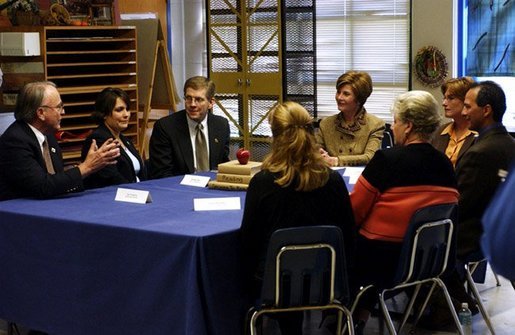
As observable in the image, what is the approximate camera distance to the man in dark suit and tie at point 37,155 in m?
4.35

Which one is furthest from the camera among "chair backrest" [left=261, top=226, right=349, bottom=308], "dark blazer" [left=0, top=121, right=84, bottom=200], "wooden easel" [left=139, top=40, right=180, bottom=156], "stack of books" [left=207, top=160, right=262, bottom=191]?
"wooden easel" [left=139, top=40, right=180, bottom=156]

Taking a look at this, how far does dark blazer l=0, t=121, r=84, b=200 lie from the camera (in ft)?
14.2

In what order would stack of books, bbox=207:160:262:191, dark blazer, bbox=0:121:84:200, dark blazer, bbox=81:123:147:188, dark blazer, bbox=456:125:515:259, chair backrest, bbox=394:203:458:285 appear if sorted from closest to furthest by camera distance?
chair backrest, bbox=394:203:458:285, dark blazer, bbox=0:121:84:200, dark blazer, bbox=456:125:515:259, stack of books, bbox=207:160:262:191, dark blazer, bbox=81:123:147:188

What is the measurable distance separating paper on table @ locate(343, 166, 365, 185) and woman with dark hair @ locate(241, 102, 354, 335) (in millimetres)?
1171

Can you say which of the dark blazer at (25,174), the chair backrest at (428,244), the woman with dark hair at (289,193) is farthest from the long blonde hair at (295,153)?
the dark blazer at (25,174)

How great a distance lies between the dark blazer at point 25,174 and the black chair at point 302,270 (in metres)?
1.36

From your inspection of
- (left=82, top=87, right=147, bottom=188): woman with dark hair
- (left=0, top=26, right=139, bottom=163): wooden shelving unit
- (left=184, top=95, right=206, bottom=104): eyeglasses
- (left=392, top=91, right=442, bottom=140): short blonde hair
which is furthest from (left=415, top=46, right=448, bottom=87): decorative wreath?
(left=392, top=91, right=442, bottom=140): short blonde hair

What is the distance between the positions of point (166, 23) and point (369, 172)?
630cm

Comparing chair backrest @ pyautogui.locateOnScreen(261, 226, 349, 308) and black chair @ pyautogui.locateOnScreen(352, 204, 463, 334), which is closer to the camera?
chair backrest @ pyautogui.locateOnScreen(261, 226, 349, 308)

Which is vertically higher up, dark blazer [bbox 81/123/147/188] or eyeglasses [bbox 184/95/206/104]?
eyeglasses [bbox 184/95/206/104]

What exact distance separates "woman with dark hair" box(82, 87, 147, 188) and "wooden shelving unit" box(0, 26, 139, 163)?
2130mm

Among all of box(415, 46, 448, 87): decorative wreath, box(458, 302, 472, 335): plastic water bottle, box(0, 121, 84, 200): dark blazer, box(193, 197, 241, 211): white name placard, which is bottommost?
box(458, 302, 472, 335): plastic water bottle

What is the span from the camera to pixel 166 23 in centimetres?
978

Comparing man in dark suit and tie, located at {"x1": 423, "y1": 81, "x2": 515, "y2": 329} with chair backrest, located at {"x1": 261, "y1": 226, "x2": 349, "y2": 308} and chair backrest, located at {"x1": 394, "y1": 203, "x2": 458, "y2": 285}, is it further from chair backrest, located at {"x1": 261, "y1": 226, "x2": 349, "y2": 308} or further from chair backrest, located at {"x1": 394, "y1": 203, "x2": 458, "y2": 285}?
chair backrest, located at {"x1": 261, "y1": 226, "x2": 349, "y2": 308}
